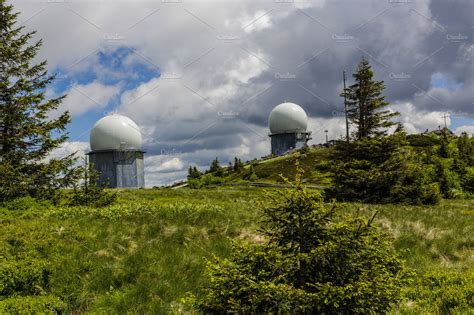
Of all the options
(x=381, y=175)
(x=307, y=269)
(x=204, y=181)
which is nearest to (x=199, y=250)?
(x=307, y=269)

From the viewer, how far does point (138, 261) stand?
10109 mm

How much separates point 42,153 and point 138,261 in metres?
14.2

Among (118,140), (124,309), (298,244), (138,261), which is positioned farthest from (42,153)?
(118,140)

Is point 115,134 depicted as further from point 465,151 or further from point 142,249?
point 465,151

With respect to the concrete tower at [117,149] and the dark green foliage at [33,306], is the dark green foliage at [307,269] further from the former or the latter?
the concrete tower at [117,149]

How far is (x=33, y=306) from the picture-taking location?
7348mm

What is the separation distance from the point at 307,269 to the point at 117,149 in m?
61.0

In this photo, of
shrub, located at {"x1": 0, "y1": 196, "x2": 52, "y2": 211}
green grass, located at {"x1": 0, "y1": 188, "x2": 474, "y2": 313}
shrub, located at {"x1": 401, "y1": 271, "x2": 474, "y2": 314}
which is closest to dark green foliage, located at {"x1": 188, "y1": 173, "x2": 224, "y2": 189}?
shrub, located at {"x1": 0, "y1": 196, "x2": 52, "y2": 211}

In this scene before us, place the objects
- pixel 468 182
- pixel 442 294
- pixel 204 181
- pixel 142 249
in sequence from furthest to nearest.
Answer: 1. pixel 204 181
2. pixel 468 182
3. pixel 142 249
4. pixel 442 294

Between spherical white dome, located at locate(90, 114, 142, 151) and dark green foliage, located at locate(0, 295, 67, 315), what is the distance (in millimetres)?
57021

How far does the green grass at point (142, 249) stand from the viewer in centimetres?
872

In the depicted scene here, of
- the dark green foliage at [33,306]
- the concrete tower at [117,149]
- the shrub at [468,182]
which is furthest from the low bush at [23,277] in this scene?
the concrete tower at [117,149]

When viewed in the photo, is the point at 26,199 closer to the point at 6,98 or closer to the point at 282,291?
the point at 6,98

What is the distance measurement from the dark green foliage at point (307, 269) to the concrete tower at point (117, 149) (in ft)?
196
